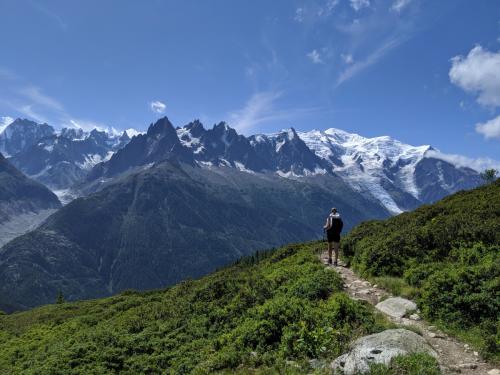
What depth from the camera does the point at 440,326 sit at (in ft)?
55.8

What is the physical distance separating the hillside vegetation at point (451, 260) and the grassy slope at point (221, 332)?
3093 millimetres

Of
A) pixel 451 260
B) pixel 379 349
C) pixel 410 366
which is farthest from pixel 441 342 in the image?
pixel 451 260

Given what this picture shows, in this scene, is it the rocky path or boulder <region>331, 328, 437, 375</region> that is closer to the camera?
boulder <region>331, 328, 437, 375</region>

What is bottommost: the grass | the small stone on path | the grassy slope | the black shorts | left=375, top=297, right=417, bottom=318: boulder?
the grassy slope

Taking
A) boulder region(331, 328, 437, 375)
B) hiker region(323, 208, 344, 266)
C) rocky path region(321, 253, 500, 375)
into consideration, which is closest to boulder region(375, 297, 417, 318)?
rocky path region(321, 253, 500, 375)

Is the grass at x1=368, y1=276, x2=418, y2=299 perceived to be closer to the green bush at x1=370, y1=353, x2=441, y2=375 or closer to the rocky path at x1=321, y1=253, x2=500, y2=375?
the rocky path at x1=321, y1=253, x2=500, y2=375

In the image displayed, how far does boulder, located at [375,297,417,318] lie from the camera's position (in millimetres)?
18922

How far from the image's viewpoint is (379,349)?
14109 millimetres

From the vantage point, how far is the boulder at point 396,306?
745 inches

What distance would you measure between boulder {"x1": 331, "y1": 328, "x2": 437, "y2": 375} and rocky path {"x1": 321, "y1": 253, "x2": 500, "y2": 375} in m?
0.68

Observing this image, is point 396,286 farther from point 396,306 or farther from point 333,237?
point 333,237

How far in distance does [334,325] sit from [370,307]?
3.33 metres

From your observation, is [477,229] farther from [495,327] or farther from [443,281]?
[495,327]

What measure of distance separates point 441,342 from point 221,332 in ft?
34.5
